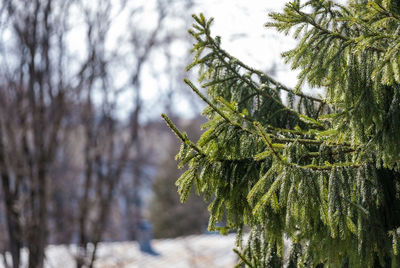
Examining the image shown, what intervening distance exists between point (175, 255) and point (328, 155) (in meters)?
10.6

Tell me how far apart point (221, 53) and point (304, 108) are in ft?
2.57

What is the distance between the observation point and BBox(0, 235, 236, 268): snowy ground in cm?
1114

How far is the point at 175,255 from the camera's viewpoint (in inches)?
498

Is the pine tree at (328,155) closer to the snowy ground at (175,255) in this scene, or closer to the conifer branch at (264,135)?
the conifer branch at (264,135)

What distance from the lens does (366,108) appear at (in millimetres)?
2254

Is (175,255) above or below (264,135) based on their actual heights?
below

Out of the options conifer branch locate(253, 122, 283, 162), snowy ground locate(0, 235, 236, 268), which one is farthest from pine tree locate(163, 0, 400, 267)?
snowy ground locate(0, 235, 236, 268)

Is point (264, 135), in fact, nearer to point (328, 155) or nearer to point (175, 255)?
point (328, 155)

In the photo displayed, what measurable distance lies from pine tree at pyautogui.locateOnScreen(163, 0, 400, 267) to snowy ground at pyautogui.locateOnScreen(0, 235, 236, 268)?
27.1ft

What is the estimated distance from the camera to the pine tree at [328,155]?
2.19 m

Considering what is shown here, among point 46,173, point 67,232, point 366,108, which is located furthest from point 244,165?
point 67,232

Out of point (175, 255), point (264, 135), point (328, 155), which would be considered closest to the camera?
point (264, 135)

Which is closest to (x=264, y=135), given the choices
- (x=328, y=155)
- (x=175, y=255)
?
(x=328, y=155)

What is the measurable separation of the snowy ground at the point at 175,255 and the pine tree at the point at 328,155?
8.27m
